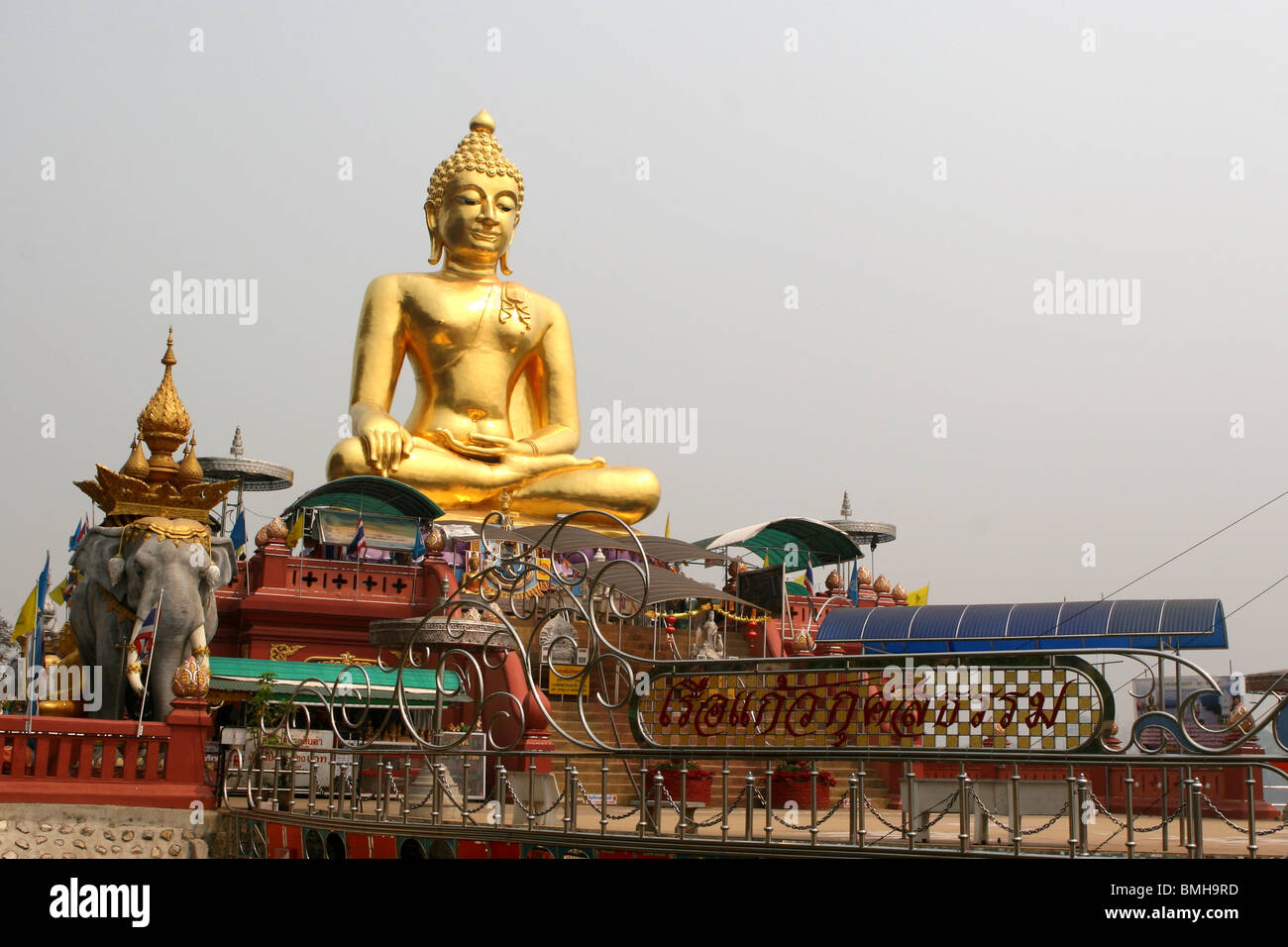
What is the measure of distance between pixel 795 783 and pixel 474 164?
13999 mm

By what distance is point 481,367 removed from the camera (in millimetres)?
24375

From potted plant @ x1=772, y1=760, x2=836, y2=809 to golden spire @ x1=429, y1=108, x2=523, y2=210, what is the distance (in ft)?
44.2

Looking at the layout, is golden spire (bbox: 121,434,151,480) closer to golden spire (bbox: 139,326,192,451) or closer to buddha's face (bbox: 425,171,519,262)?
golden spire (bbox: 139,326,192,451)

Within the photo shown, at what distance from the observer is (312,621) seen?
1892 centimetres

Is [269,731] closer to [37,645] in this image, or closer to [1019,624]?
[37,645]

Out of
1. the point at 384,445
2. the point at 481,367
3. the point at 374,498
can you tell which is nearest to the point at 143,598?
the point at 374,498

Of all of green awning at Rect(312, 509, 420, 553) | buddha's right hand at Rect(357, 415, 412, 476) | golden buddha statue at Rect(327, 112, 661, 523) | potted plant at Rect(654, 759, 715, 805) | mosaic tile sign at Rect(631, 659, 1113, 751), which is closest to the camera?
mosaic tile sign at Rect(631, 659, 1113, 751)

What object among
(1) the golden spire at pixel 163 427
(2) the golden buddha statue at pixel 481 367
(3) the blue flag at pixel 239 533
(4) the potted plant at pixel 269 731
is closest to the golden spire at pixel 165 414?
(1) the golden spire at pixel 163 427

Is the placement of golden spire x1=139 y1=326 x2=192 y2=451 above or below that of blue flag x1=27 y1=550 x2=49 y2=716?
above

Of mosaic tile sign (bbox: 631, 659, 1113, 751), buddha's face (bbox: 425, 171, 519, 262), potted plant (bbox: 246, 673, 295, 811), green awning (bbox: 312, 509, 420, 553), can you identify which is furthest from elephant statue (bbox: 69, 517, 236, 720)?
buddha's face (bbox: 425, 171, 519, 262)

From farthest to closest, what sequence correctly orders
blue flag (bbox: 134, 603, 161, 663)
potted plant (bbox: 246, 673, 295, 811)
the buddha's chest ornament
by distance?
the buddha's chest ornament, blue flag (bbox: 134, 603, 161, 663), potted plant (bbox: 246, 673, 295, 811)

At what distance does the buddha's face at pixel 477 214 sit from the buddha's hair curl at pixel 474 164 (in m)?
0.09

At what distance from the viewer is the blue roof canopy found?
61.3 ft
